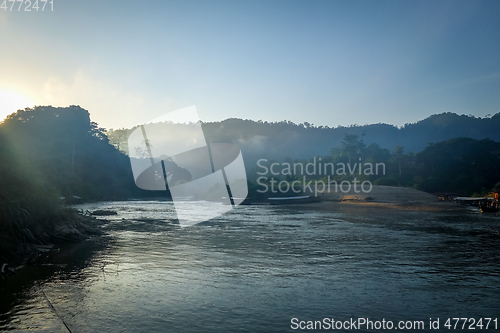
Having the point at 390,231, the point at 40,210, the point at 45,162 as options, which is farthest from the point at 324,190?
the point at 40,210

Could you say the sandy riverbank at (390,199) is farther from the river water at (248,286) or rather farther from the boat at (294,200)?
the river water at (248,286)

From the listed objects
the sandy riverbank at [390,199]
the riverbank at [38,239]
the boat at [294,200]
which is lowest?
the boat at [294,200]

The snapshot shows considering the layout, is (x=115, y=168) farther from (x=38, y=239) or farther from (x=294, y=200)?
(x=38, y=239)

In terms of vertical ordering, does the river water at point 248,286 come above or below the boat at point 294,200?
above

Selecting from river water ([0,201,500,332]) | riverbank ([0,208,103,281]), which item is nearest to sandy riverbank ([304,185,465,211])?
river water ([0,201,500,332])

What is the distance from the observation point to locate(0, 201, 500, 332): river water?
9.27 metres

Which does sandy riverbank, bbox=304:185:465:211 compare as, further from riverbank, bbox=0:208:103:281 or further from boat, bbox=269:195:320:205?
riverbank, bbox=0:208:103:281

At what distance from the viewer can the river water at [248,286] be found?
30.4 feet

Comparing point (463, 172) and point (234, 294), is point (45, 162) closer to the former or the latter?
point (234, 294)

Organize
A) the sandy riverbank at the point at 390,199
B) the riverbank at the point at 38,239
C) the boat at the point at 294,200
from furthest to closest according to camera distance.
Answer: the boat at the point at 294,200 → the sandy riverbank at the point at 390,199 → the riverbank at the point at 38,239

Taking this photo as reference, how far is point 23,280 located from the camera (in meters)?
12.4

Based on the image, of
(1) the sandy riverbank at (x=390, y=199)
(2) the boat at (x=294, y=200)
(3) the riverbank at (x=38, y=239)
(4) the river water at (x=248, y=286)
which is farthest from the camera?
(2) the boat at (x=294, y=200)

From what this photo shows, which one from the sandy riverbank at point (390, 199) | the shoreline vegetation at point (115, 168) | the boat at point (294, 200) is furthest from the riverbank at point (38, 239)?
the boat at point (294, 200)

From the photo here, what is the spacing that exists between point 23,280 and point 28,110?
111 m
